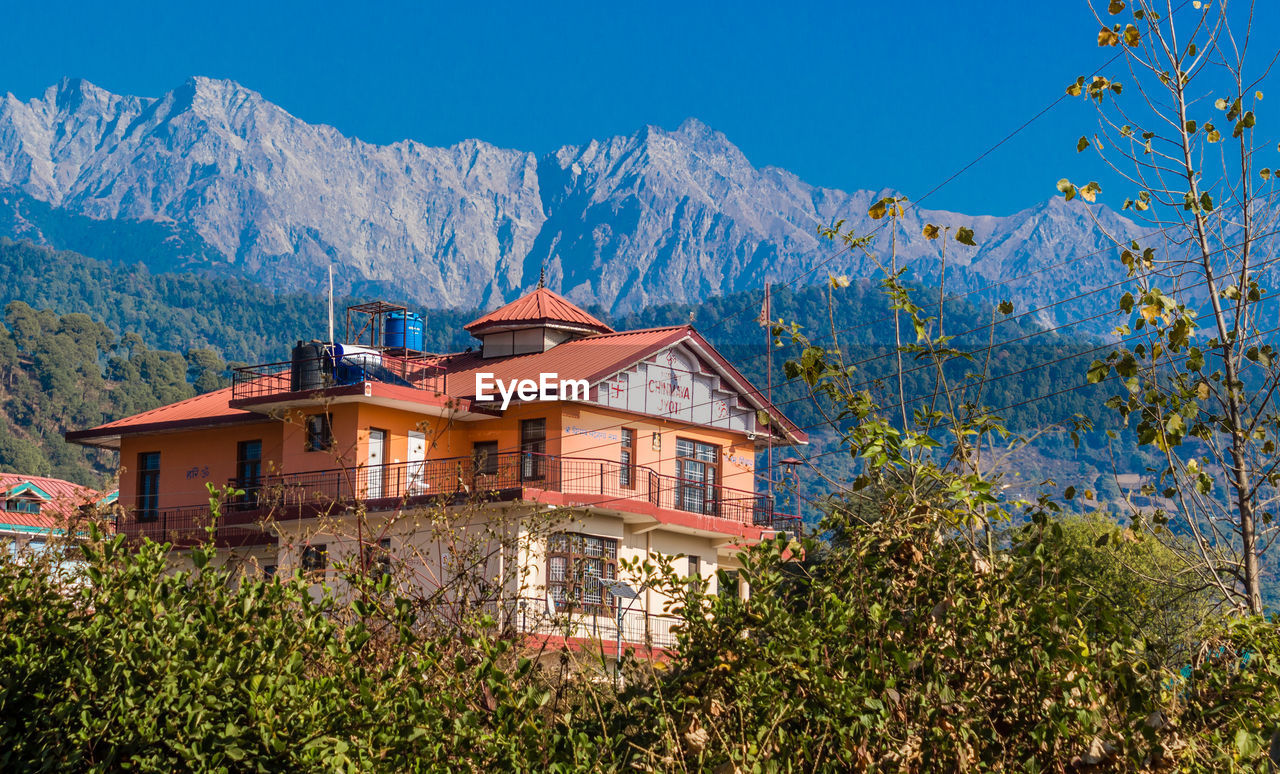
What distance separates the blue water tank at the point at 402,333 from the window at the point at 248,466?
5.33 meters

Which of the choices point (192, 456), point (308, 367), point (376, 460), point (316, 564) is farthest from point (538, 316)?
point (316, 564)

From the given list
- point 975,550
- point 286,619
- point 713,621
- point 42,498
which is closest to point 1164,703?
point 975,550

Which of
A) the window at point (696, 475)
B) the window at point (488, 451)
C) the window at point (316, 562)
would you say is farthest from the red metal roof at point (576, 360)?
the window at point (316, 562)

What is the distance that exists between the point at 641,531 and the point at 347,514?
7116 millimetres

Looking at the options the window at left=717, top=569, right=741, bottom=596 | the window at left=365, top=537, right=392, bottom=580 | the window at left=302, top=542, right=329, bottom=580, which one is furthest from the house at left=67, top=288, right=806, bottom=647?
the window at left=717, top=569, right=741, bottom=596

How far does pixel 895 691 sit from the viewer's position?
639cm

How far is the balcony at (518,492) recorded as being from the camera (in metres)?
31.3

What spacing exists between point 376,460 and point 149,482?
9.04 metres

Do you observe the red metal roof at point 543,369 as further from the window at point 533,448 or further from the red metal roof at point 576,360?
the window at point 533,448

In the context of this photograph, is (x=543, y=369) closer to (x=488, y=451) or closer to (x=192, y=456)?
(x=488, y=451)

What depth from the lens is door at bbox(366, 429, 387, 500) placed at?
1296 inches

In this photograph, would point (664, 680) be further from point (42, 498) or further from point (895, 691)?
point (42, 498)

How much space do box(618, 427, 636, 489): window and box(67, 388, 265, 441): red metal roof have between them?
9456 millimetres

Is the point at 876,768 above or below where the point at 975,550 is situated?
below
